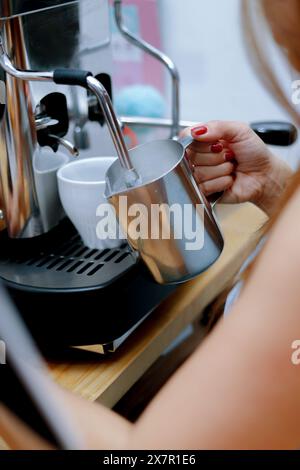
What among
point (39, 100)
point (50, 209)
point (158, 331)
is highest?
point (39, 100)

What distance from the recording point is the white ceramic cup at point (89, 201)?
0.55 metres

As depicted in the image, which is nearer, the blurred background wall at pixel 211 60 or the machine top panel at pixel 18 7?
the machine top panel at pixel 18 7

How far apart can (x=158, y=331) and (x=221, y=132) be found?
237 mm

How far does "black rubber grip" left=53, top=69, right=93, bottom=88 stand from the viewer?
50 centimetres

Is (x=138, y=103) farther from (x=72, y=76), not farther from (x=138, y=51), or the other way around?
(x=72, y=76)

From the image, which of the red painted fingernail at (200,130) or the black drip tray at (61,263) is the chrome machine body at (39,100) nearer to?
the black drip tray at (61,263)

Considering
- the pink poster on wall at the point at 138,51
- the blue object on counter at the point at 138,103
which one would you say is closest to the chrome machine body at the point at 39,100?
the blue object on counter at the point at 138,103

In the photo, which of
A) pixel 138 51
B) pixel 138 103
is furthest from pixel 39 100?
pixel 138 51

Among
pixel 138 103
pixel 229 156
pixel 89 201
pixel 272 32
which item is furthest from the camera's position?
pixel 138 103

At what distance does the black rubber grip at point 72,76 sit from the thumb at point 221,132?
0.48ft

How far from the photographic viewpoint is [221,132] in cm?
62

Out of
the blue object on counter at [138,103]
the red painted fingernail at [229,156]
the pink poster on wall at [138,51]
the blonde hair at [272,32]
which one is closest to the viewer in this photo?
the blonde hair at [272,32]

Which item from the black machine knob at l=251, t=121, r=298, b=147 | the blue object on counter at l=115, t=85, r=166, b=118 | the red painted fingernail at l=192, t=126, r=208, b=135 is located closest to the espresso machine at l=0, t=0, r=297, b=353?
the red painted fingernail at l=192, t=126, r=208, b=135
